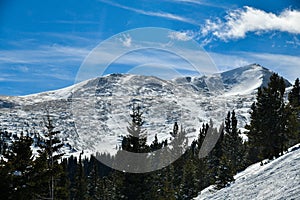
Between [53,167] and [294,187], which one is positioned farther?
[53,167]

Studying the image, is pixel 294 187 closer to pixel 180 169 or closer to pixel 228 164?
pixel 228 164

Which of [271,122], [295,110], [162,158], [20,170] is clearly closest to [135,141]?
[20,170]

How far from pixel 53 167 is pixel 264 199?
1478 centimetres

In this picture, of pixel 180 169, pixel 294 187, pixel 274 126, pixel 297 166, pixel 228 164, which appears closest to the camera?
pixel 294 187

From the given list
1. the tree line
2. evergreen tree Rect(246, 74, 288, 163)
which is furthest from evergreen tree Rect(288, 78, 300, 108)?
evergreen tree Rect(246, 74, 288, 163)

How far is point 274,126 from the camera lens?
48.6 meters

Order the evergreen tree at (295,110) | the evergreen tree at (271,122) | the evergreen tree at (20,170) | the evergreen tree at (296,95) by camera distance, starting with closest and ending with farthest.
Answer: the evergreen tree at (20,170) < the evergreen tree at (271,122) < the evergreen tree at (295,110) < the evergreen tree at (296,95)

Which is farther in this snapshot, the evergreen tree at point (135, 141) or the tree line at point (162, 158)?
the evergreen tree at point (135, 141)

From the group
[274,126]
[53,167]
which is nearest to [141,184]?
[53,167]

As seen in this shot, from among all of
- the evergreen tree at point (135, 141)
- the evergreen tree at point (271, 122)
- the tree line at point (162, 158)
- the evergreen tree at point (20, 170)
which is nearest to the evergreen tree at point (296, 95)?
the tree line at point (162, 158)

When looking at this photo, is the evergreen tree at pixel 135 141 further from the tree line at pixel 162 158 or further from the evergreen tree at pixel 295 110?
the evergreen tree at pixel 295 110

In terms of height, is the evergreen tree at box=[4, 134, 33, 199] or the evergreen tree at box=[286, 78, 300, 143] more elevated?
the evergreen tree at box=[286, 78, 300, 143]

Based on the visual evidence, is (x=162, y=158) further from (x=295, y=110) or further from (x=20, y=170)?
(x=20, y=170)

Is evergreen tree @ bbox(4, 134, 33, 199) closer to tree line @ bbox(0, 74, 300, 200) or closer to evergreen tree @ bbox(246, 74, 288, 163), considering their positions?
tree line @ bbox(0, 74, 300, 200)
